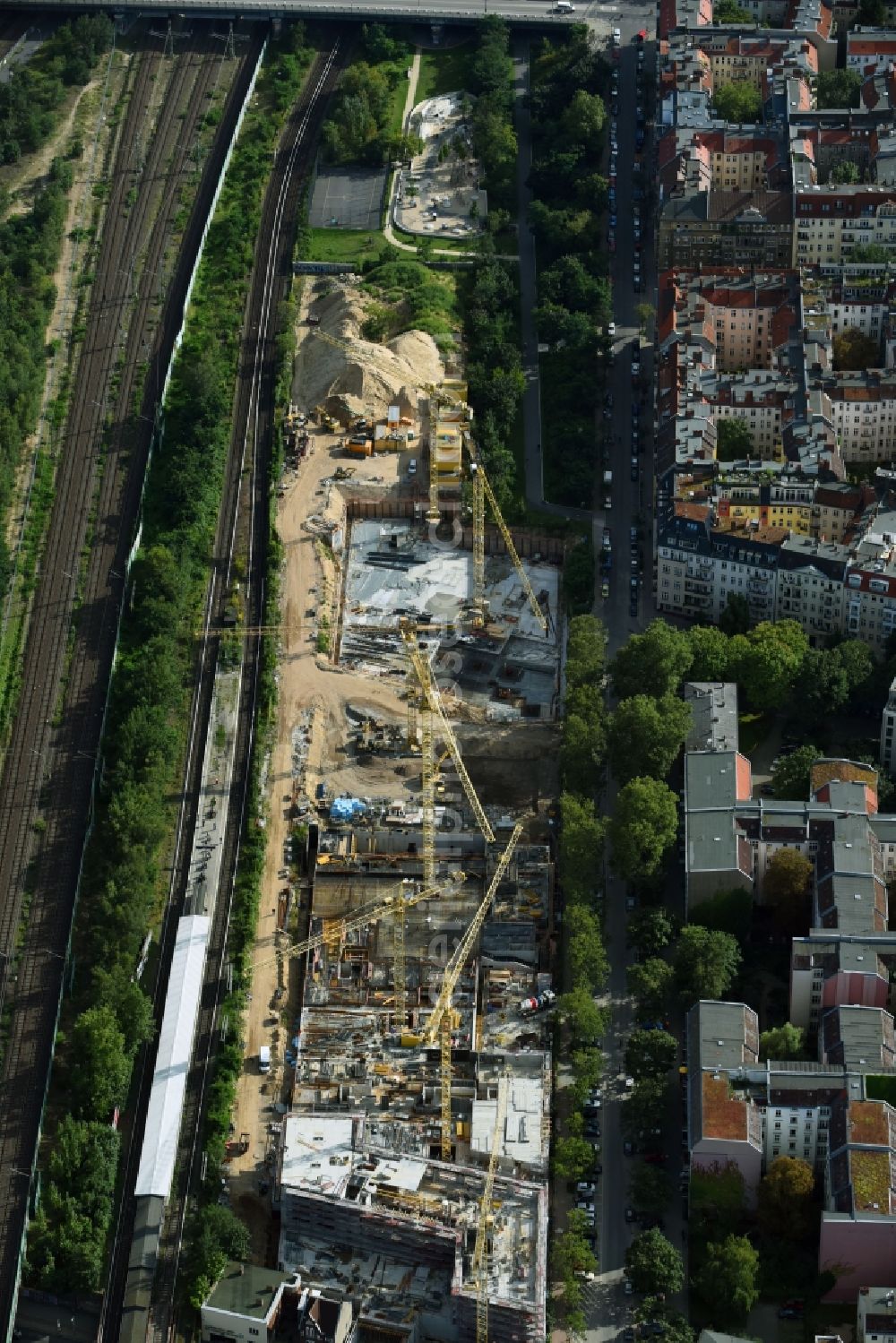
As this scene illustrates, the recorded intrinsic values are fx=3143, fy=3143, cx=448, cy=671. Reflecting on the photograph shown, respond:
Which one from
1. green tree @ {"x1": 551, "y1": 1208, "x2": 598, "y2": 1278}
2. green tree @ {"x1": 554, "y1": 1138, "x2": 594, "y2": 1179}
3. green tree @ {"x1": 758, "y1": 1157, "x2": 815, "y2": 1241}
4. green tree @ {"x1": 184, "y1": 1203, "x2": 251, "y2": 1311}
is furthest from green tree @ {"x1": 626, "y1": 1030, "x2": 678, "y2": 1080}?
green tree @ {"x1": 184, "y1": 1203, "x2": 251, "y2": 1311}

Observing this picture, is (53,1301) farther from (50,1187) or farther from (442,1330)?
(442,1330)

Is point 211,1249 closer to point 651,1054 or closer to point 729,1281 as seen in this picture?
point 651,1054

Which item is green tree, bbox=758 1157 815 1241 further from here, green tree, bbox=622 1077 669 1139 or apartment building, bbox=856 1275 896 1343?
green tree, bbox=622 1077 669 1139

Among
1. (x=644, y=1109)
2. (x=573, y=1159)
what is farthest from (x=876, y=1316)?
(x=573, y=1159)

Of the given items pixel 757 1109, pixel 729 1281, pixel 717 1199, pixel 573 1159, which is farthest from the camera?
pixel 573 1159

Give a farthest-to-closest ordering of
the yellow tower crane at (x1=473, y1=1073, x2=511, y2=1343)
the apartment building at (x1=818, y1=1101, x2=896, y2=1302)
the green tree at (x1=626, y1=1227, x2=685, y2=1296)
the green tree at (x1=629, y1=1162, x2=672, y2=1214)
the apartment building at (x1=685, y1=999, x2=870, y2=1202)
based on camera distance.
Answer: the green tree at (x1=629, y1=1162, x2=672, y2=1214) → the apartment building at (x1=685, y1=999, x2=870, y2=1202) → the green tree at (x1=626, y1=1227, x2=685, y2=1296) → the apartment building at (x1=818, y1=1101, x2=896, y2=1302) → the yellow tower crane at (x1=473, y1=1073, x2=511, y2=1343)

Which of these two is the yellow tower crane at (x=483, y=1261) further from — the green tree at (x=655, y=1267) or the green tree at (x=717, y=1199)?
the green tree at (x=717, y=1199)

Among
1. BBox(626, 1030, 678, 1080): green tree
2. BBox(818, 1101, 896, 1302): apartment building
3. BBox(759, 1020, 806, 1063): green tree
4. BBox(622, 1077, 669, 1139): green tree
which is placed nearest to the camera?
BBox(818, 1101, 896, 1302): apartment building
